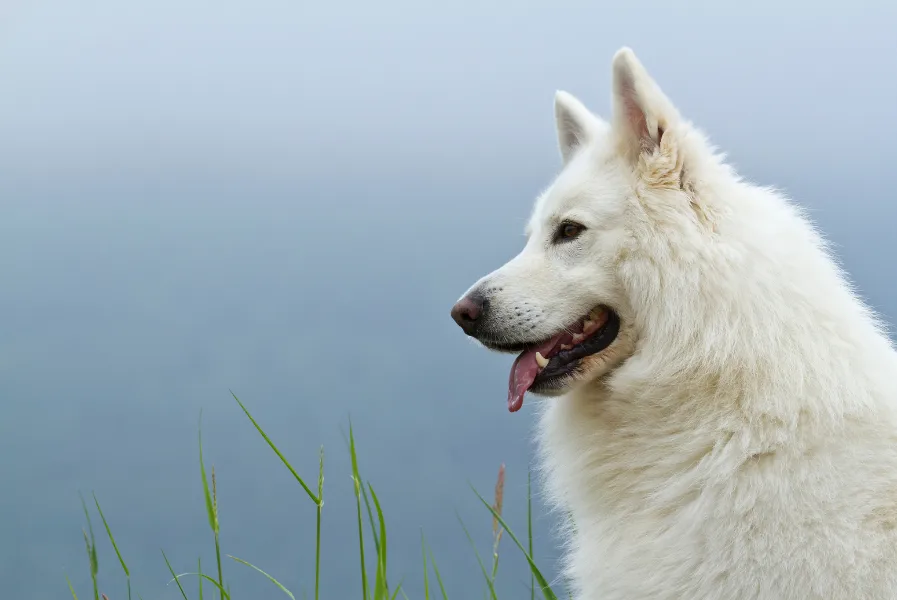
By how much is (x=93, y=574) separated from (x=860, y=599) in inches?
107

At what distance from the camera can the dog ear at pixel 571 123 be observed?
426 cm

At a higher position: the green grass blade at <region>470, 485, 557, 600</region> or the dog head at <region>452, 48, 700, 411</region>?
the dog head at <region>452, 48, 700, 411</region>

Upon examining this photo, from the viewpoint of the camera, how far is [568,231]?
3713 millimetres

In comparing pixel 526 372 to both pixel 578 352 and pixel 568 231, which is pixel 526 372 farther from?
pixel 568 231

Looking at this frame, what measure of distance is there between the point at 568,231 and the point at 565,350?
1.63ft

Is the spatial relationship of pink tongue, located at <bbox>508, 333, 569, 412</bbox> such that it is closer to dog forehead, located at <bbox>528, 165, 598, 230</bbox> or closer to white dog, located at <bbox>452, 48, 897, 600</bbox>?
white dog, located at <bbox>452, 48, 897, 600</bbox>

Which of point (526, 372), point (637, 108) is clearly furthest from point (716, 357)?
point (637, 108)

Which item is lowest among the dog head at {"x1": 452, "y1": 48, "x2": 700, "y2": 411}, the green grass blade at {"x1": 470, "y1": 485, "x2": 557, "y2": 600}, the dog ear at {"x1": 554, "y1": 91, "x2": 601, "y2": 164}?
the green grass blade at {"x1": 470, "y1": 485, "x2": 557, "y2": 600}

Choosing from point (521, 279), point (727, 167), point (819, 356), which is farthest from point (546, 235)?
point (819, 356)

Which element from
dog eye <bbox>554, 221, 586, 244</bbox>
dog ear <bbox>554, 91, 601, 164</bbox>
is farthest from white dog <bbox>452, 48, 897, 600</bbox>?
dog ear <bbox>554, 91, 601, 164</bbox>

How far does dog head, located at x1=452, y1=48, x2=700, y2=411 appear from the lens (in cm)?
356

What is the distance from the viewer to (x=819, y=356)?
3307 mm

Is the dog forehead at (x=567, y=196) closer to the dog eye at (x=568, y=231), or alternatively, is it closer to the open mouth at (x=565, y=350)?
the dog eye at (x=568, y=231)

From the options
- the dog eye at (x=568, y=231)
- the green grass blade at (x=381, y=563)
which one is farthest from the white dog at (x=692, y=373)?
the green grass blade at (x=381, y=563)
